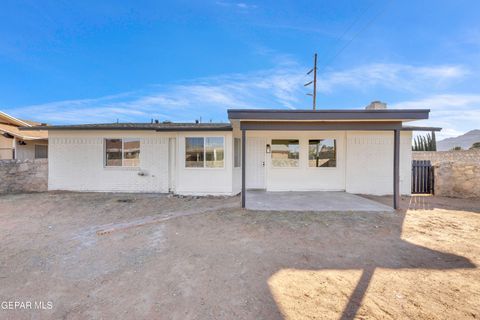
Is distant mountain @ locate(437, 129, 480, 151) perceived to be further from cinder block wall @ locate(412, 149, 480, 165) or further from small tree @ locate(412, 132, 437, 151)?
cinder block wall @ locate(412, 149, 480, 165)

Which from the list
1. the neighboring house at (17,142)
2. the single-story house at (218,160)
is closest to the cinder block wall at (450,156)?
the single-story house at (218,160)

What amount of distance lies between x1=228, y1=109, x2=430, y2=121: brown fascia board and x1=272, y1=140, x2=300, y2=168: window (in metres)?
3.37

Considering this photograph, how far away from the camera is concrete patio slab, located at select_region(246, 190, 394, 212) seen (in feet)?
21.0

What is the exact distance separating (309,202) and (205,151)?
4.27m

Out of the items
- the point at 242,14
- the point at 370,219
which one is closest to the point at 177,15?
the point at 242,14

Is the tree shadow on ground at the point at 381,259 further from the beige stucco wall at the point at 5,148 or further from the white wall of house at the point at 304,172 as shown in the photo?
the beige stucco wall at the point at 5,148

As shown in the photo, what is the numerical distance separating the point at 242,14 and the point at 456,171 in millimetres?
11380

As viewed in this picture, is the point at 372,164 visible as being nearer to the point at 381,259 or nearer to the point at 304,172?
the point at 304,172

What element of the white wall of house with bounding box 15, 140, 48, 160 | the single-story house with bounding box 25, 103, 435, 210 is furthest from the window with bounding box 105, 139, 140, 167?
the white wall of house with bounding box 15, 140, 48, 160

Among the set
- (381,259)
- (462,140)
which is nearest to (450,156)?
(381,259)

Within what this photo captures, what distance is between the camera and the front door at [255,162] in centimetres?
918

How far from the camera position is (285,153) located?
30.2ft

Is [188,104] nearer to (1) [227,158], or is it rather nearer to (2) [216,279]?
(1) [227,158]

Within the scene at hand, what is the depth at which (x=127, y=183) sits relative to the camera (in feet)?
29.7
